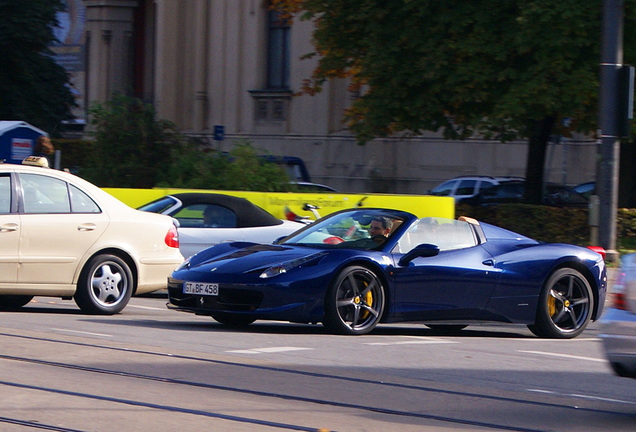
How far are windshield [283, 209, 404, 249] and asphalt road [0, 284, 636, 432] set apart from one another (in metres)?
0.85

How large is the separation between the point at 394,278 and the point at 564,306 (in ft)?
6.37

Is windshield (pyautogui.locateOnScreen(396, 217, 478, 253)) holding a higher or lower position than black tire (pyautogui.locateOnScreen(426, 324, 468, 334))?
higher

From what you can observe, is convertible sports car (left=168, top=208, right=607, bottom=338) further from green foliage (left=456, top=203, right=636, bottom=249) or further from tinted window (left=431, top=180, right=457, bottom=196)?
tinted window (left=431, top=180, right=457, bottom=196)

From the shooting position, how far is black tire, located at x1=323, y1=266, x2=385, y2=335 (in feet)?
30.9

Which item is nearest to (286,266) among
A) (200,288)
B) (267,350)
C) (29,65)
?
(200,288)

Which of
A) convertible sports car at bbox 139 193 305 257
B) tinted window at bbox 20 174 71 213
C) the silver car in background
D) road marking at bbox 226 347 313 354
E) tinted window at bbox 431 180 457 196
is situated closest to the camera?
the silver car in background

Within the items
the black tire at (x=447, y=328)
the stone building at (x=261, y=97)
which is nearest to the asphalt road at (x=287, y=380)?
the black tire at (x=447, y=328)

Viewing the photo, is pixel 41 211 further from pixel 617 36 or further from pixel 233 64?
pixel 233 64

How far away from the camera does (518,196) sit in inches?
1067

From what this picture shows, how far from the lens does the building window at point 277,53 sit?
38834mm

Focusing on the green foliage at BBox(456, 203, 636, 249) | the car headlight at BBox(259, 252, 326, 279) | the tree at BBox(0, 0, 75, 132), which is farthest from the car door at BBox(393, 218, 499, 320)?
the tree at BBox(0, 0, 75, 132)

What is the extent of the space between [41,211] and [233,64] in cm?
3020

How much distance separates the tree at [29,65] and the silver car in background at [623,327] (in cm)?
3196

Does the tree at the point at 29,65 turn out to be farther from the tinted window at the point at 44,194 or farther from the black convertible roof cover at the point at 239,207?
the tinted window at the point at 44,194
